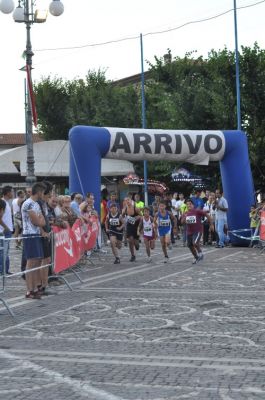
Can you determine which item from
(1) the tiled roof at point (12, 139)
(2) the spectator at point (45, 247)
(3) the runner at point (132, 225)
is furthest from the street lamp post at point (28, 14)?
(1) the tiled roof at point (12, 139)

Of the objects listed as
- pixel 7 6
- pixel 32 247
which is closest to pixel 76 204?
pixel 7 6

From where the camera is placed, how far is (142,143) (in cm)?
2175

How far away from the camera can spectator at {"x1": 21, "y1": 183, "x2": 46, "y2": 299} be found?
456 inches

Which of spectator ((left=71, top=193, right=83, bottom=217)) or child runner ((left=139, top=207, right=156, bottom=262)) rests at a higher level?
spectator ((left=71, top=193, right=83, bottom=217))

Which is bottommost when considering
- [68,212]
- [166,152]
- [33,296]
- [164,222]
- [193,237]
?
[33,296]

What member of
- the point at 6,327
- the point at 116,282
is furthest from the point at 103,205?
the point at 6,327

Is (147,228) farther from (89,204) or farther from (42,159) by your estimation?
(42,159)

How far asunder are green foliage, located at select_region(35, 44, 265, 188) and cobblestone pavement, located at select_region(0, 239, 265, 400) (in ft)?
65.6

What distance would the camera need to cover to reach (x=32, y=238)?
11594 mm

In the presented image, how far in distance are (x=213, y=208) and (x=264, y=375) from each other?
57.9 feet

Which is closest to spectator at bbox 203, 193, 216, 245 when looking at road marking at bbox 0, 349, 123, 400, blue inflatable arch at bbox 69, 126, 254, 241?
blue inflatable arch at bbox 69, 126, 254, 241

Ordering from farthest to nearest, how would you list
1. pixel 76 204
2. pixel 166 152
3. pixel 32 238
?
pixel 166 152 → pixel 76 204 → pixel 32 238

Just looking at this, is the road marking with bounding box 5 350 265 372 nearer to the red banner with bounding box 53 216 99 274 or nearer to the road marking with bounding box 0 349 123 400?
the road marking with bounding box 0 349 123 400

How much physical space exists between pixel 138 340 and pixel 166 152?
14.3 m
